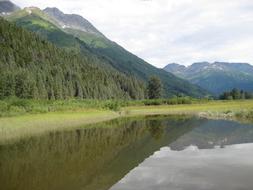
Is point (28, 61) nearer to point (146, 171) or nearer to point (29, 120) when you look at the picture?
point (29, 120)

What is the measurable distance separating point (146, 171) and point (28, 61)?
6946 inches

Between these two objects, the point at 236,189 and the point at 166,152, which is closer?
the point at 236,189

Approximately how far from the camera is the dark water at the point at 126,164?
2452 centimetres

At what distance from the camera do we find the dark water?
80.4 ft

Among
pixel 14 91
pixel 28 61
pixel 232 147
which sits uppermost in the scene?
pixel 28 61

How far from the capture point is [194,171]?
93.3ft

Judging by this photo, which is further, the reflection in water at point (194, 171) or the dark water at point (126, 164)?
the dark water at point (126, 164)

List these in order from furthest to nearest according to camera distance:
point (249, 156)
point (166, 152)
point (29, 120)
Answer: point (29, 120), point (166, 152), point (249, 156)

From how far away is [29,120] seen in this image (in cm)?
6562

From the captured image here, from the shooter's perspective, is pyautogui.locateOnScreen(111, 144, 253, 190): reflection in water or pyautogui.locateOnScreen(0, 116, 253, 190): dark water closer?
pyautogui.locateOnScreen(111, 144, 253, 190): reflection in water

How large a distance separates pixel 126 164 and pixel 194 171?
6.22 metres

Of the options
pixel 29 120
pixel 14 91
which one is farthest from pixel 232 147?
pixel 14 91

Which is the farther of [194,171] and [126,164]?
[126,164]

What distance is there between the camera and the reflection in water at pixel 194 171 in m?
23.6
